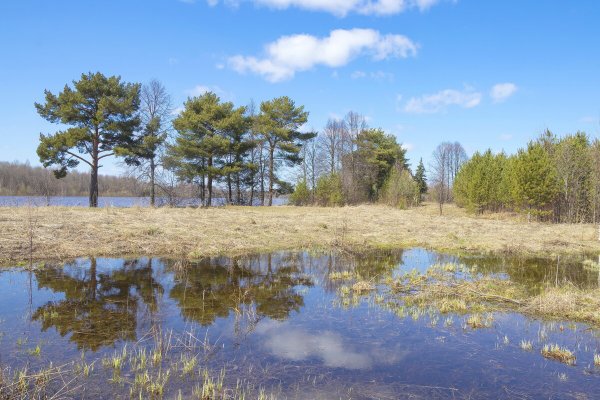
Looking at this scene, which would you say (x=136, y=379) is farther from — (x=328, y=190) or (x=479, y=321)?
(x=328, y=190)

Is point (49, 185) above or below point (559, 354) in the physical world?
above

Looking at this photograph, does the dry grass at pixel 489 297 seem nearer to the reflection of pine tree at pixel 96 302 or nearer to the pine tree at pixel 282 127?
the reflection of pine tree at pixel 96 302

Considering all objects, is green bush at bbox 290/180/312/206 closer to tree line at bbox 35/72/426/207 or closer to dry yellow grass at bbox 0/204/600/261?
tree line at bbox 35/72/426/207

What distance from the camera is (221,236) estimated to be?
1934 centimetres

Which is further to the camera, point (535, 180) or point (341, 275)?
point (535, 180)

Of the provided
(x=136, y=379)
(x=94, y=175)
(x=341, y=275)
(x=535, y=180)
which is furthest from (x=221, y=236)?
(x=535, y=180)

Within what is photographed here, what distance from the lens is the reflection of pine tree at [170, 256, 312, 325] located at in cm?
905

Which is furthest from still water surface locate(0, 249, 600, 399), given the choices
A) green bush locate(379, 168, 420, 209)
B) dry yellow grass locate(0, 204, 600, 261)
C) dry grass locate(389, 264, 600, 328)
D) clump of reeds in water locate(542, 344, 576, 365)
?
green bush locate(379, 168, 420, 209)

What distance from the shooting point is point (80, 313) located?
8.34 m

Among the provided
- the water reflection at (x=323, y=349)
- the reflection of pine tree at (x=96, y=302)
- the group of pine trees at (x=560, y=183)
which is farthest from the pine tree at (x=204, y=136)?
the water reflection at (x=323, y=349)

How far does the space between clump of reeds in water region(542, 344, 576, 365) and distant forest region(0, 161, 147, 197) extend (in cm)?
2989

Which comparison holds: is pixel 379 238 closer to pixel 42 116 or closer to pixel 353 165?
pixel 42 116

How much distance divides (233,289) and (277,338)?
3.88 metres

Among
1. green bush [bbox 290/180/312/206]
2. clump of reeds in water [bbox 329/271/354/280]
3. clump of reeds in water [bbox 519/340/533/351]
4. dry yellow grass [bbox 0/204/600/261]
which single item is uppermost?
green bush [bbox 290/180/312/206]
